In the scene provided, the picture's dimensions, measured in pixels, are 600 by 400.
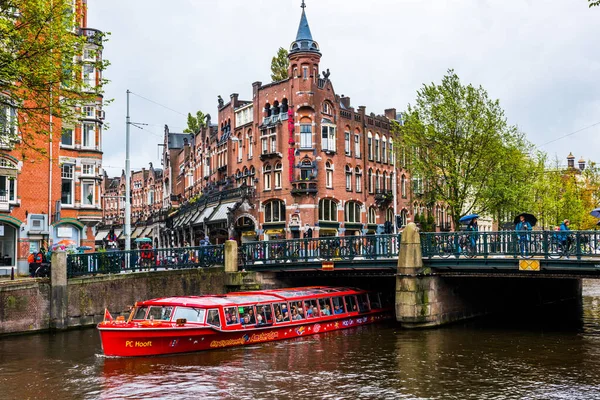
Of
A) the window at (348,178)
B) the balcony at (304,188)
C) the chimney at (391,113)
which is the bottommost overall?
the balcony at (304,188)

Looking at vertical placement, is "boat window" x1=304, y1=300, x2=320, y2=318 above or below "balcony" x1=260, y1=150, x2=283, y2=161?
below

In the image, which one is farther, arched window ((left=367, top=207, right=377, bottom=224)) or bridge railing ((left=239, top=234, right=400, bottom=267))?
arched window ((left=367, top=207, right=377, bottom=224))

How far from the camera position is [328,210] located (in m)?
58.6

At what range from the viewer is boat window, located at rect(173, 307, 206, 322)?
83.4 ft

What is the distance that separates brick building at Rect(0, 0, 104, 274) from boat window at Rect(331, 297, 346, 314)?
712 inches

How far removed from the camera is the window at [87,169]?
4359 cm

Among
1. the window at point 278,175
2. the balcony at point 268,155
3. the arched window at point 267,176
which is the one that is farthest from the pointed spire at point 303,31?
the arched window at point 267,176

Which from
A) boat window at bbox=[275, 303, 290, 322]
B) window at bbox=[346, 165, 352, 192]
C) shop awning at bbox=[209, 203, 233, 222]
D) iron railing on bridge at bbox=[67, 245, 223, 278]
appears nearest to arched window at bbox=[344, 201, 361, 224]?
window at bbox=[346, 165, 352, 192]

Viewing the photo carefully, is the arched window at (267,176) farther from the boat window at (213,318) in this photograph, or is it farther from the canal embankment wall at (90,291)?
the boat window at (213,318)

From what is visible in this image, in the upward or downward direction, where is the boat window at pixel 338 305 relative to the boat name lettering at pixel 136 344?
upward

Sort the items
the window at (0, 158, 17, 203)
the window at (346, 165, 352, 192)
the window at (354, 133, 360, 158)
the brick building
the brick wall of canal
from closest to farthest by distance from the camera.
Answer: the brick wall of canal, the window at (0, 158, 17, 203), the brick building, the window at (346, 165, 352, 192), the window at (354, 133, 360, 158)

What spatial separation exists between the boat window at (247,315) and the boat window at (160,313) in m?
3.04

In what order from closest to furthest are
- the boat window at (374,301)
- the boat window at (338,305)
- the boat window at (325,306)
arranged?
the boat window at (325,306) → the boat window at (338,305) → the boat window at (374,301)

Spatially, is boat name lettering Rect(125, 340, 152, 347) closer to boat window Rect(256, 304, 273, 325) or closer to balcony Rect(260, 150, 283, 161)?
boat window Rect(256, 304, 273, 325)
